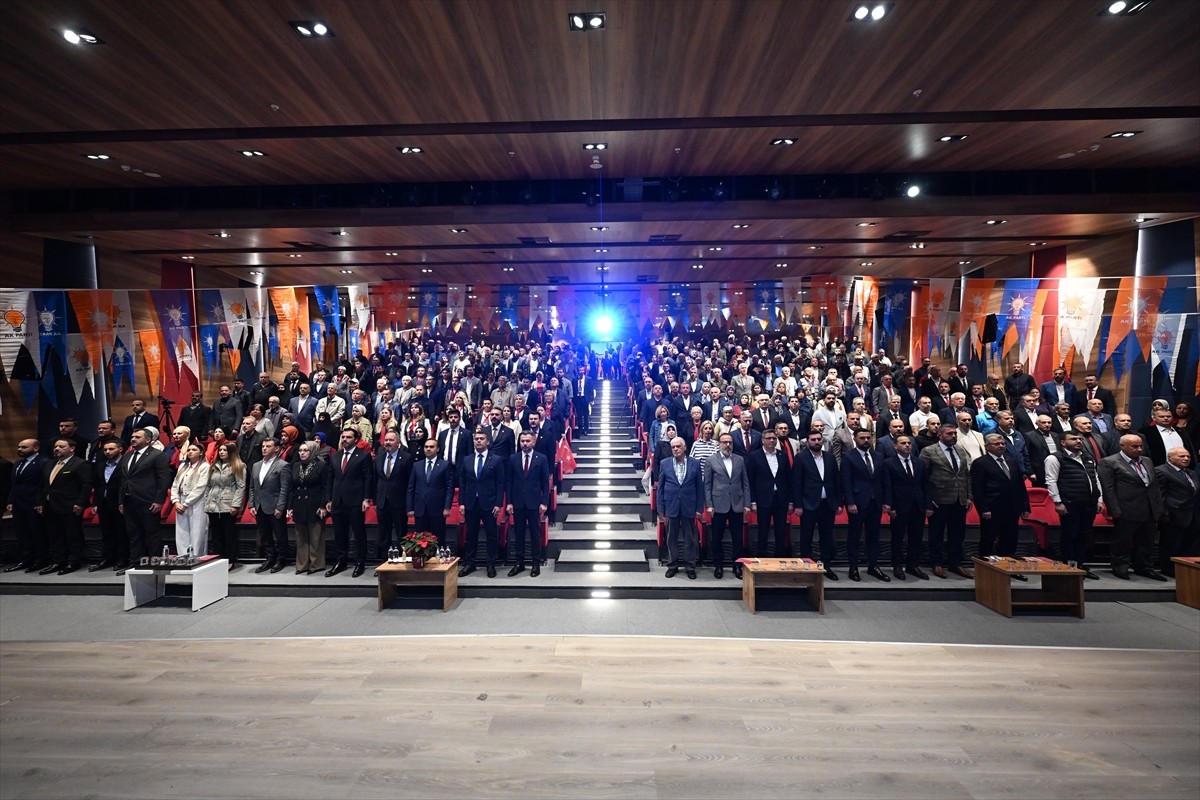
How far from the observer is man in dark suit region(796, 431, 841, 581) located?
18.4 feet

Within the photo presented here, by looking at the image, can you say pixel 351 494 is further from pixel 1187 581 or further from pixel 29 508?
pixel 1187 581

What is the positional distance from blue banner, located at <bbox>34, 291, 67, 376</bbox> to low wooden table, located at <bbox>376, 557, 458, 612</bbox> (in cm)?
566

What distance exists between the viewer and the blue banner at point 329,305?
9.42 metres

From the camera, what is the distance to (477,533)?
590cm

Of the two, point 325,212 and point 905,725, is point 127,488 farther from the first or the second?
point 905,725

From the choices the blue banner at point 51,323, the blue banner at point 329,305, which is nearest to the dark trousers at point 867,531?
the blue banner at point 329,305

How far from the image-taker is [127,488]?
19.6ft

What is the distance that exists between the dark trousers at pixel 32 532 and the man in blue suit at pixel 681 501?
6518 millimetres

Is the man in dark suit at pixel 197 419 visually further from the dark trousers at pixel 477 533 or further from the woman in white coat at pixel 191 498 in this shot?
the dark trousers at pixel 477 533

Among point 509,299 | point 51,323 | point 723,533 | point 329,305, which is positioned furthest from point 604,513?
point 51,323

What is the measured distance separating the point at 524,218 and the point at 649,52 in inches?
138

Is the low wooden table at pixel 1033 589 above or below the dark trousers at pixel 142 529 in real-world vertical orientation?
below

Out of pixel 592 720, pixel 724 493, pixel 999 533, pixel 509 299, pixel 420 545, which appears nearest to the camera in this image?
pixel 592 720

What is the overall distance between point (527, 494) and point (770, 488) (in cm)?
237
